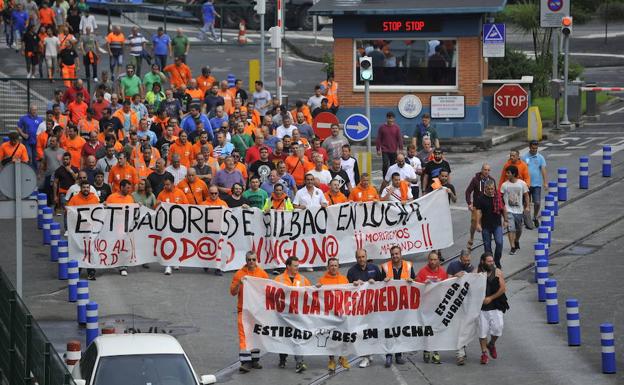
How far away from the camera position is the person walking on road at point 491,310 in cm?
1920

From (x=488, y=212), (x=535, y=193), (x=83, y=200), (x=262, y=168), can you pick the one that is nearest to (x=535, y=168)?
(x=535, y=193)

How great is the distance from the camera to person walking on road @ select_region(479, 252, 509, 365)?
1920cm

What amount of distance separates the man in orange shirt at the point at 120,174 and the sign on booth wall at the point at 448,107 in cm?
1343

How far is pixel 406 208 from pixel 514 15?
26078mm

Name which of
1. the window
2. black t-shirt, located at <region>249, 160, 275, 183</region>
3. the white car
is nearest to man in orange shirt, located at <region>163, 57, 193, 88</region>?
the window

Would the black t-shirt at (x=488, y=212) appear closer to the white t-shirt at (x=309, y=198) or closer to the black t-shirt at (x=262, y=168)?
the white t-shirt at (x=309, y=198)

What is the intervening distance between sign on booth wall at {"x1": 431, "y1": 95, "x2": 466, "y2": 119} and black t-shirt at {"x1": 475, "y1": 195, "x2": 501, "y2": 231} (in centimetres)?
1375

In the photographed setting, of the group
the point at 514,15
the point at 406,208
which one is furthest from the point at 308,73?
Answer: the point at 406,208

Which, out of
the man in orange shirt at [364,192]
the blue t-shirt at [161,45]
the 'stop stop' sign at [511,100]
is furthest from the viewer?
the blue t-shirt at [161,45]

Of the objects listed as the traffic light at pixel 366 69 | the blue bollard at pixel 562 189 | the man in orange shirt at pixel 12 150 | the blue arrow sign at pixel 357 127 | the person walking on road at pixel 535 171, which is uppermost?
the traffic light at pixel 366 69

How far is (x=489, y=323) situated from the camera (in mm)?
19250

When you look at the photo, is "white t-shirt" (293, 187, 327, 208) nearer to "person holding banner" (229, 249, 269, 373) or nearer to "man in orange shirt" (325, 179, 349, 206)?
"man in orange shirt" (325, 179, 349, 206)

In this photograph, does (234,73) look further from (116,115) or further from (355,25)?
(116,115)

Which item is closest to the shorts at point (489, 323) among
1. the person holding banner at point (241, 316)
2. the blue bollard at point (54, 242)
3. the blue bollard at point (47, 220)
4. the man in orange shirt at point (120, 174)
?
the person holding banner at point (241, 316)
